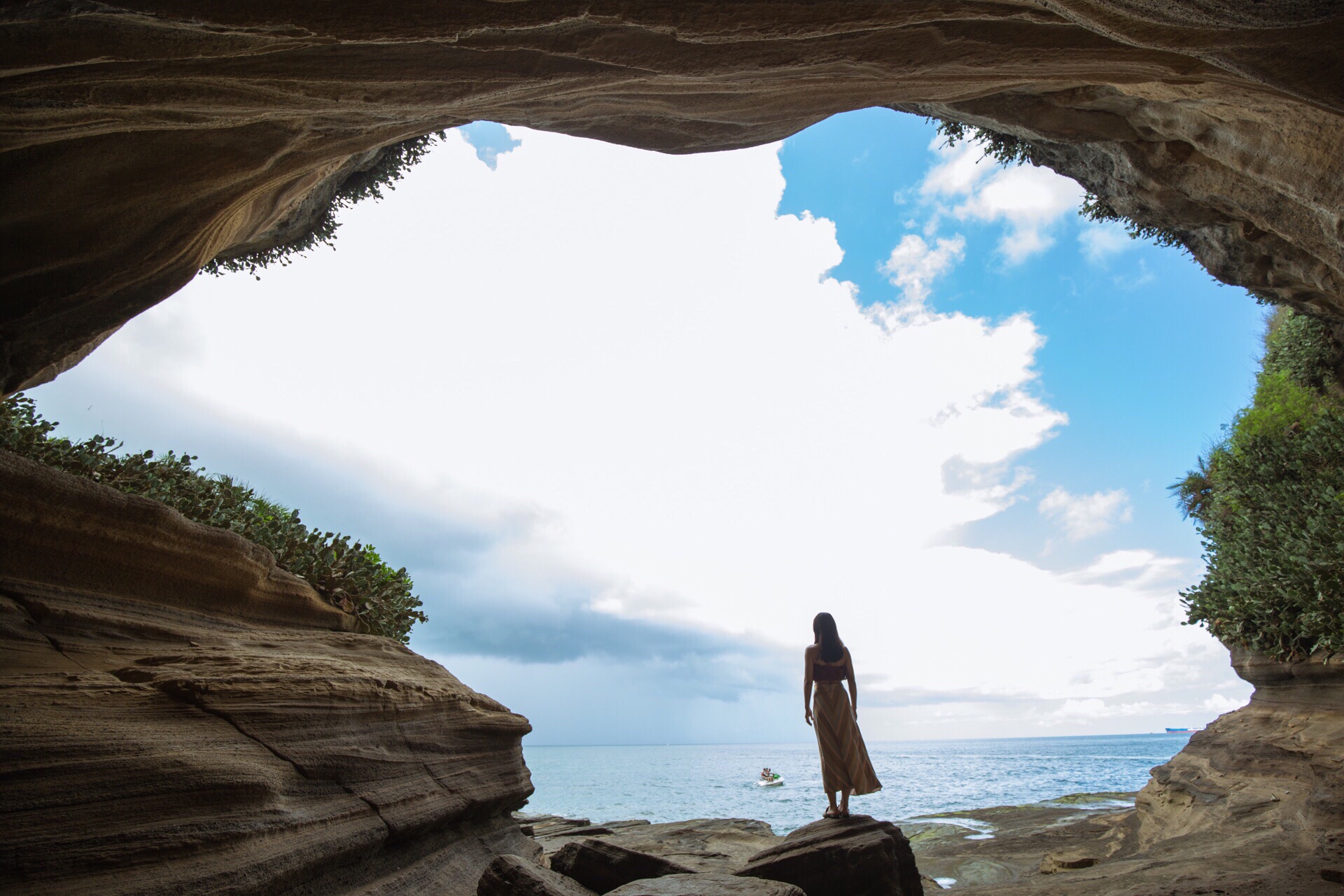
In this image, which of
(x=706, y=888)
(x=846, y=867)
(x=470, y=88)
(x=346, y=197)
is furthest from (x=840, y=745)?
(x=346, y=197)

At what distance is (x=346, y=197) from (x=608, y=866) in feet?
38.6

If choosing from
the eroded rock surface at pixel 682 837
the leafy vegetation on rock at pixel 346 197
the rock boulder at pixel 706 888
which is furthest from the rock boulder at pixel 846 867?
the leafy vegetation on rock at pixel 346 197

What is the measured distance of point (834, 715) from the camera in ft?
26.4

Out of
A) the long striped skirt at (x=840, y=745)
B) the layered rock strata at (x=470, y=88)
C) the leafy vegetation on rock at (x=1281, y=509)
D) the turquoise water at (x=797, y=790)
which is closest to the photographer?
the layered rock strata at (x=470, y=88)

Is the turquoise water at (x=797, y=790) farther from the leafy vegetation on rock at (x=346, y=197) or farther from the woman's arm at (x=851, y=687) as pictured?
the leafy vegetation on rock at (x=346, y=197)

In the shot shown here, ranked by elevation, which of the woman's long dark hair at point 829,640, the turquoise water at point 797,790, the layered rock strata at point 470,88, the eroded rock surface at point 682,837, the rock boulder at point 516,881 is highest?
the layered rock strata at point 470,88

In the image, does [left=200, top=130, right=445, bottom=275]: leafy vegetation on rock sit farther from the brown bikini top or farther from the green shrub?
the brown bikini top

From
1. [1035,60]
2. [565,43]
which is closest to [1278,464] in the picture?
[1035,60]

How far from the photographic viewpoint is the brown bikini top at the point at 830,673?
8133 millimetres

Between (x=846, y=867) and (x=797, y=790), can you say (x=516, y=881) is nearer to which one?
(x=846, y=867)

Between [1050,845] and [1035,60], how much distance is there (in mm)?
11925

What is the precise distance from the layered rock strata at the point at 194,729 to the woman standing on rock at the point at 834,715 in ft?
13.2

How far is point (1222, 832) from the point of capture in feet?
24.6

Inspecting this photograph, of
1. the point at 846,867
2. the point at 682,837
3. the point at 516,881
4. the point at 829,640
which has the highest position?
the point at 829,640
